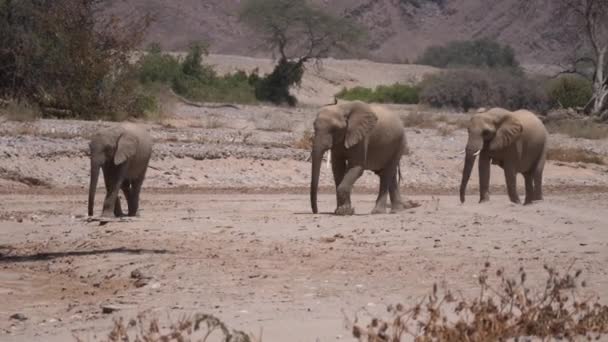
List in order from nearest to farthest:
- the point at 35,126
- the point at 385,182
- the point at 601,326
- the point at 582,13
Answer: the point at 601,326 < the point at 385,182 < the point at 35,126 < the point at 582,13

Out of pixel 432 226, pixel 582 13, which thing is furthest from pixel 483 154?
pixel 582 13

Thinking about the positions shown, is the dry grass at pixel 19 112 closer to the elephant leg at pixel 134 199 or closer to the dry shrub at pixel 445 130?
the dry shrub at pixel 445 130

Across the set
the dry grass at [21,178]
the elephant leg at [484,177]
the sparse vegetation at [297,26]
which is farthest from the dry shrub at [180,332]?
the sparse vegetation at [297,26]

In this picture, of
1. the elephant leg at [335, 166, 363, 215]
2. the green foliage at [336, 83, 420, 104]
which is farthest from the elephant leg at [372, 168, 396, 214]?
the green foliage at [336, 83, 420, 104]

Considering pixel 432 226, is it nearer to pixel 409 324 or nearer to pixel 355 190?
pixel 409 324

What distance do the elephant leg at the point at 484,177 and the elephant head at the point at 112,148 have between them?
5186 mm

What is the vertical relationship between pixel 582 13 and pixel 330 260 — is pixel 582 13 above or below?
above

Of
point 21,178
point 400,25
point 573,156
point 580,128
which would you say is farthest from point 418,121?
point 400,25

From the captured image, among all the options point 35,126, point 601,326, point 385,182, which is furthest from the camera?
point 35,126

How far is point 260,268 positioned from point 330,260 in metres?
0.74

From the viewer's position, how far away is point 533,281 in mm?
11172

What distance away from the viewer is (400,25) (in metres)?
110

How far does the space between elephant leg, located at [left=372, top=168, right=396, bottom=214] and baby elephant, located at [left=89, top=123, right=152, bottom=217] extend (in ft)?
11.0

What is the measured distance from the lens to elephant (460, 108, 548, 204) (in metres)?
20.3
